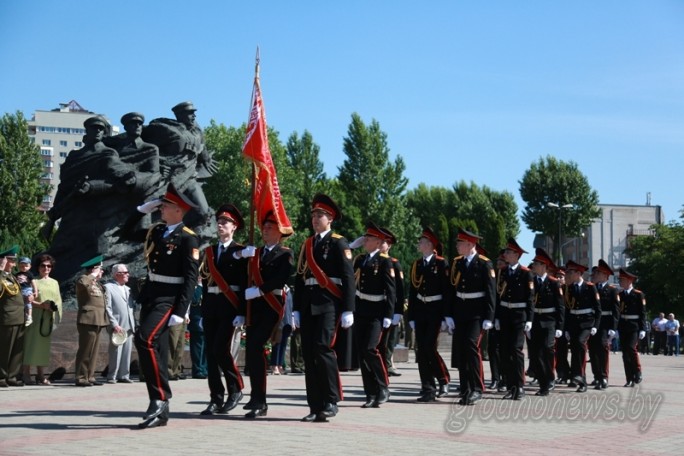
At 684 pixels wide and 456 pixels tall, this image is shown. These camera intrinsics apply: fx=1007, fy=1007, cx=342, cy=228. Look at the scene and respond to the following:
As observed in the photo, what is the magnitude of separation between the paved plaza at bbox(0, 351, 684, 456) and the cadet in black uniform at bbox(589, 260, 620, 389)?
228 centimetres

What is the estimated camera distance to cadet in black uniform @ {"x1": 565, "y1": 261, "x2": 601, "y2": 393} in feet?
57.1

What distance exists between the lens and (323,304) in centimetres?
1109

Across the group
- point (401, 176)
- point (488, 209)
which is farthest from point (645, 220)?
point (401, 176)

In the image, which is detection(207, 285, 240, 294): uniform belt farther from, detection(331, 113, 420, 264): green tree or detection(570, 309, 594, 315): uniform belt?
detection(331, 113, 420, 264): green tree

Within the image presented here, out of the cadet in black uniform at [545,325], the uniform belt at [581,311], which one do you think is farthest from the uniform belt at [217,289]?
the uniform belt at [581,311]

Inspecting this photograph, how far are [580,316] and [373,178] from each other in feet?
213

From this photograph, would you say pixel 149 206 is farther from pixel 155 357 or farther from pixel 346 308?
pixel 346 308

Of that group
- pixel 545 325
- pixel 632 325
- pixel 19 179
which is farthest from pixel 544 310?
pixel 19 179

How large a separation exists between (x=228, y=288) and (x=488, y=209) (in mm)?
77145

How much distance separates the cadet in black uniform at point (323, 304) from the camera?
11.0 metres

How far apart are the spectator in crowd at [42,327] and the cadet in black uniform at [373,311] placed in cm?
571

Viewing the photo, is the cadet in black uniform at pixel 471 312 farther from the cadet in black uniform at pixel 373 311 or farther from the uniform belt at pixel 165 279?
the uniform belt at pixel 165 279

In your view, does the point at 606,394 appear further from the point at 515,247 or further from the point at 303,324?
the point at 303,324

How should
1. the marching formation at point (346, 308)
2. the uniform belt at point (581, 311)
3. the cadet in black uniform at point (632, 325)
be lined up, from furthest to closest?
the cadet in black uniform at point (632, 325) < the uniform belt at point (581, 311) < the marching formation at point (346, 308)
